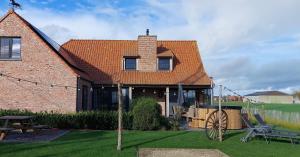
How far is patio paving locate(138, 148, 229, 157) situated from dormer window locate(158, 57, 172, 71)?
731 inches

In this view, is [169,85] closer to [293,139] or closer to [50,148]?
[293,139]

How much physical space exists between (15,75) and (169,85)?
1091cm

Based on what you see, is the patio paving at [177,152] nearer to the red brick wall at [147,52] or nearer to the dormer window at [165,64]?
the red brick wall at [147,52]

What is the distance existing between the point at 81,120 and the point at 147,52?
479 inches

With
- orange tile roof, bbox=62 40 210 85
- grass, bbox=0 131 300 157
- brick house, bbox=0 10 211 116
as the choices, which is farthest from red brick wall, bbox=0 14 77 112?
grass, bbox=0 131 300 157

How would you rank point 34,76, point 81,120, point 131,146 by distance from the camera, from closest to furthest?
point 131,146 < point 81,120 < point 34,76

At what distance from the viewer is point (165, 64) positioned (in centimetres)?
3219

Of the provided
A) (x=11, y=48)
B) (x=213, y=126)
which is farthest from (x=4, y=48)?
(x=213, y=126)

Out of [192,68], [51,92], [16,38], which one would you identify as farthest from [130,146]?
[192,68]

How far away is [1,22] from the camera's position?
24375mm

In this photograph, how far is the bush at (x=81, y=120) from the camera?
829 inches

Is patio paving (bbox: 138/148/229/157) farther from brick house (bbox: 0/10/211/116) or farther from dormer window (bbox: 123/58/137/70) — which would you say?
dormer window (bbox: 123/58/137/70)

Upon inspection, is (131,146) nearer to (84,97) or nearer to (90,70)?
(84,97)

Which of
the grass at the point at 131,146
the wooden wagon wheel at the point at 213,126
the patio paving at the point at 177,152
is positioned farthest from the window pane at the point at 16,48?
the patio paving at the point at 177,152
